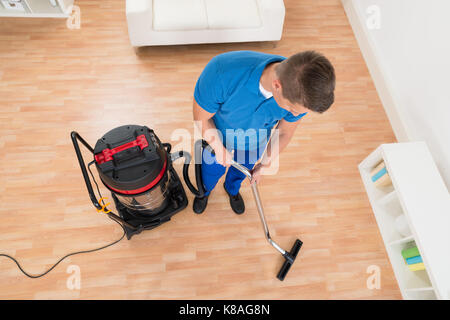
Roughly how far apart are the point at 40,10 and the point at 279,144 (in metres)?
2.67

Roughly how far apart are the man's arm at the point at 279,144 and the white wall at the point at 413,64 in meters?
1.24

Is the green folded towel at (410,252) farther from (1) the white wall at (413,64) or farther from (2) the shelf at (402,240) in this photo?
(1) the white wall at (413,64)

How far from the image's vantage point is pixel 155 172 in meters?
1.34

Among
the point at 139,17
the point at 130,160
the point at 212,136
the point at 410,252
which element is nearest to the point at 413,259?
the point at 410,252

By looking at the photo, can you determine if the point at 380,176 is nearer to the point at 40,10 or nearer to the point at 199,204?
the point at 199,204

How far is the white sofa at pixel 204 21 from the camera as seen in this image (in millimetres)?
2398

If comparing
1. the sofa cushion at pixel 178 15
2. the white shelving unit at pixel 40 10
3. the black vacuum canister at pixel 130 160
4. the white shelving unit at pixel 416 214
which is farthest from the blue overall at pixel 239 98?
the white shelving unit at pixel 40 10

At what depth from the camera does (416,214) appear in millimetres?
1750

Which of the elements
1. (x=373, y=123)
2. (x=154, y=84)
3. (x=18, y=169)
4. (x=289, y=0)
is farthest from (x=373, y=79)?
(x=18, y=169)

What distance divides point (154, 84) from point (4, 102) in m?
1.18

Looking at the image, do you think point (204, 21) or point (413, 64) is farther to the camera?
point (204, 21)

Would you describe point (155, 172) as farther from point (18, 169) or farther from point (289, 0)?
point (289, 0)

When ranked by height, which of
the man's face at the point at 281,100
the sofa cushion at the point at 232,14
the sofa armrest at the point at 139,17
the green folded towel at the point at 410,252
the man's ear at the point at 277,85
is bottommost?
the green folded towel at the point at 410,252

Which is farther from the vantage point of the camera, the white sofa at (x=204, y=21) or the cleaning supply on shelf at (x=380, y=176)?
the white sofa at (x=204, y=21)
